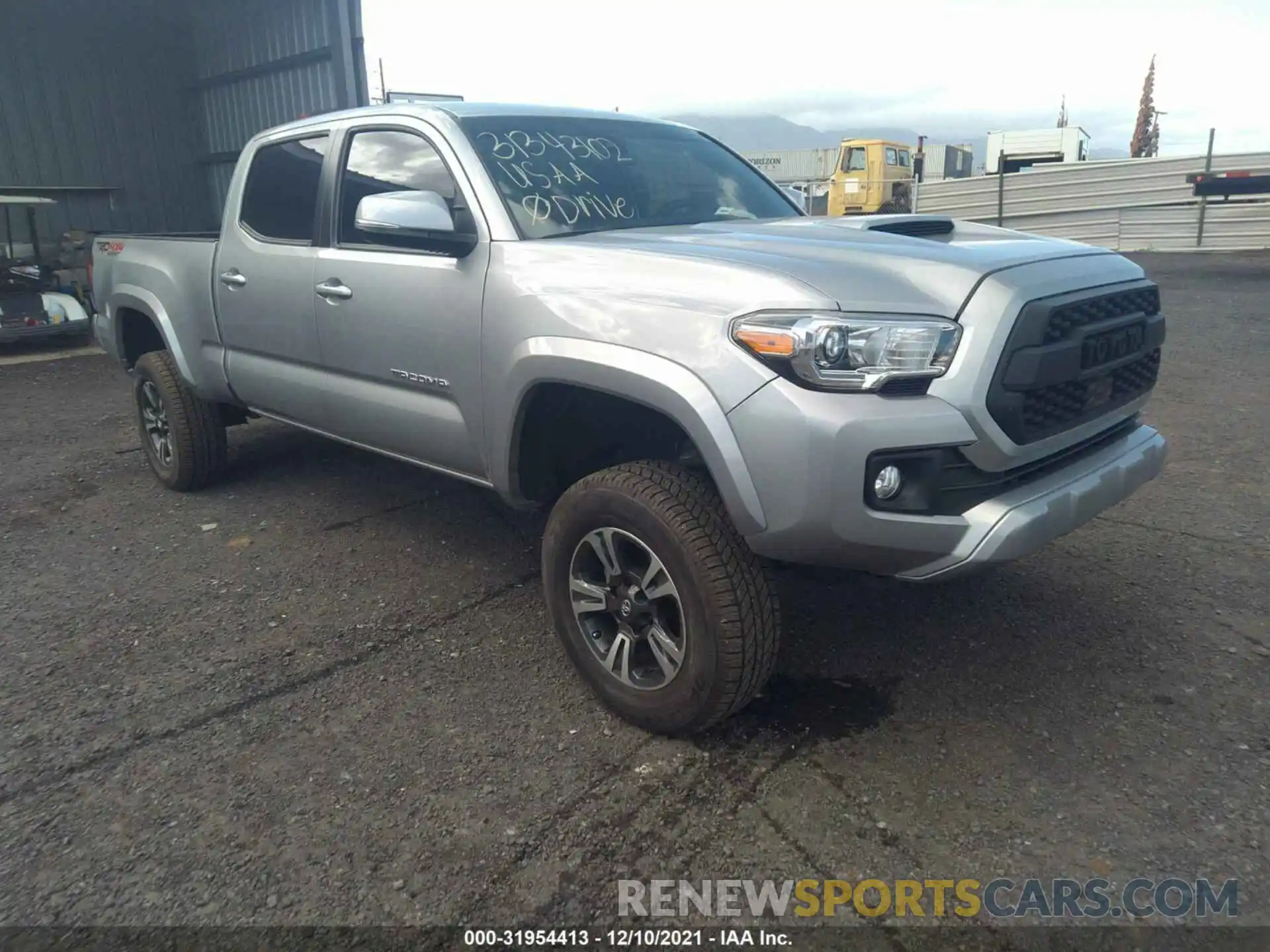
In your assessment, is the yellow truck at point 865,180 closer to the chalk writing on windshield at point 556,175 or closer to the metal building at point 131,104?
the metal building at point 131,104

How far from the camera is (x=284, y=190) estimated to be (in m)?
4.32

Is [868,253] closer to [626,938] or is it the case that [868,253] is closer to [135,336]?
[626,938]

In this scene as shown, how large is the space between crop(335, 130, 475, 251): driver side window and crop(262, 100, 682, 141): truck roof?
0.09 metres

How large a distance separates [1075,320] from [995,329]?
1.22 feet

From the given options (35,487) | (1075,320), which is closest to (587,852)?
(1075,320)

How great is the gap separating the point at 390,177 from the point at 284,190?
3.04 ft

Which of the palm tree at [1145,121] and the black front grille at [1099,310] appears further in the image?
the palm tree at [1145,121]

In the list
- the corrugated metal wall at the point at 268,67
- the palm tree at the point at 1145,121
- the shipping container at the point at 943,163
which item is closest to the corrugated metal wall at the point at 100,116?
the corrugated metal wall at the point at 268,67

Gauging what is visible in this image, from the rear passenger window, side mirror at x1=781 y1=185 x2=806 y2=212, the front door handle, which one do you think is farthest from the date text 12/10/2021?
side mirror at x1=781 y1=185 x2=806 y2=212

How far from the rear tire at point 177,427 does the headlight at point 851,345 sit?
3697mm

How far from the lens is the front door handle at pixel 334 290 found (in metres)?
3.69

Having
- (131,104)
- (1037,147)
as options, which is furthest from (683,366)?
(1037,147)

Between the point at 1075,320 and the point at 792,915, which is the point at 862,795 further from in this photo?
the point at 1075,320

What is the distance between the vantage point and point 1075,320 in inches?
102
